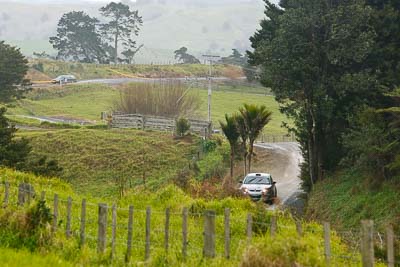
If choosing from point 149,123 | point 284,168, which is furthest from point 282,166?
point 149,123

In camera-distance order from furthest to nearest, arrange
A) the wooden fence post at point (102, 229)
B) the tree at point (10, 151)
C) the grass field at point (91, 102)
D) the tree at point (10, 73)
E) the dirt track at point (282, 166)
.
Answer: the grass field at point (91, 102), the tree at point (10, 73), the dirt track at point (282, 166), the tree at point (10, 151), the wooden fence post at point (102, 229)

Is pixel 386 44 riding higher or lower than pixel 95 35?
lower

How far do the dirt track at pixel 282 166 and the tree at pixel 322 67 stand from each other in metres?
4.26

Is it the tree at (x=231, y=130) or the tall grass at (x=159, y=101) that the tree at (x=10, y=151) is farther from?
the tall grass at (x=159, y=101)

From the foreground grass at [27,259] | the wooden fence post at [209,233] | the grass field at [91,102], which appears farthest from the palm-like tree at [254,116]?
the grass field at [91,102]

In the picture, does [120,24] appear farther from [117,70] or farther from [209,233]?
[209,233]

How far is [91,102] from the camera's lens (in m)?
82.4

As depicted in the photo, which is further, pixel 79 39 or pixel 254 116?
pixel 79 39

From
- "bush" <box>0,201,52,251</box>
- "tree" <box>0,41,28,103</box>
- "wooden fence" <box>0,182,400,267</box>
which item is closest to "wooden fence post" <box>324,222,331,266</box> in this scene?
"wooden fence" <box>0,182,400,267</box>

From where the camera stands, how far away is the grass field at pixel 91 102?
7346 centimetres

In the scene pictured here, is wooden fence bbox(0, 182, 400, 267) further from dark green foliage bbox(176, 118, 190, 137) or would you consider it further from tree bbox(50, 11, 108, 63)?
tree bbox(50, 11, 108, 63)

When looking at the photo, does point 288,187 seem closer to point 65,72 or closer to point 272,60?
point 272,60

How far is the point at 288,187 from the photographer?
3875cm

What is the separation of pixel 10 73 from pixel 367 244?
57.5 metres
